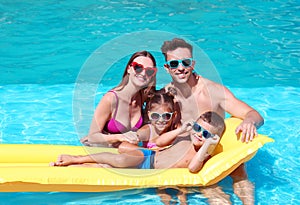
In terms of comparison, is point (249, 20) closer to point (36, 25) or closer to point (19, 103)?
point (36, 25)

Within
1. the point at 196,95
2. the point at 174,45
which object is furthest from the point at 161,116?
the point at 174,45

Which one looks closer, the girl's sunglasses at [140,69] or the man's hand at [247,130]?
the man's hand at [247,130]

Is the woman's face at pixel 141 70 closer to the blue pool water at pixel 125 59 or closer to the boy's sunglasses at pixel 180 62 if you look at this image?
the boy's sunglasses at pixel 180 62

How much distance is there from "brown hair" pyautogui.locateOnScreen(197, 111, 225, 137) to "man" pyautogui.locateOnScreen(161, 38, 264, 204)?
0.13m

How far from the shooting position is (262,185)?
426 cm

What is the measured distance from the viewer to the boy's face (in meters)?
3.83

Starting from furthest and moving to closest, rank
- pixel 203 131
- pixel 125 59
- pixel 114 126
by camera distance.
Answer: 1. pixel 125 59
2. pixel 114 126
3. pixel 203 131

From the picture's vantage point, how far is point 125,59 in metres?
7.29

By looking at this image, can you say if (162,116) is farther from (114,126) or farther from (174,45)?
(174,45)

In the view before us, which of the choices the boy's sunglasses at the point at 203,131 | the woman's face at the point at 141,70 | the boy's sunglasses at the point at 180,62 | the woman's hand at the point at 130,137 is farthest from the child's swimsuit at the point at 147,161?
the boy's sunglasses at the point at 180,62

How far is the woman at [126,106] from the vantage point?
13.6 ft

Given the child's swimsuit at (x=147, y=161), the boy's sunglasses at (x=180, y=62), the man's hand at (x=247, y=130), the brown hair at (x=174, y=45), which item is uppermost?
the brown hair at (x=174, y=45)

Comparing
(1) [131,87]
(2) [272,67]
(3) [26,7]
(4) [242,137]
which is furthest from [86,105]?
(3) [26,7]

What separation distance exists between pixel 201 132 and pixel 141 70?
2.21 ft
